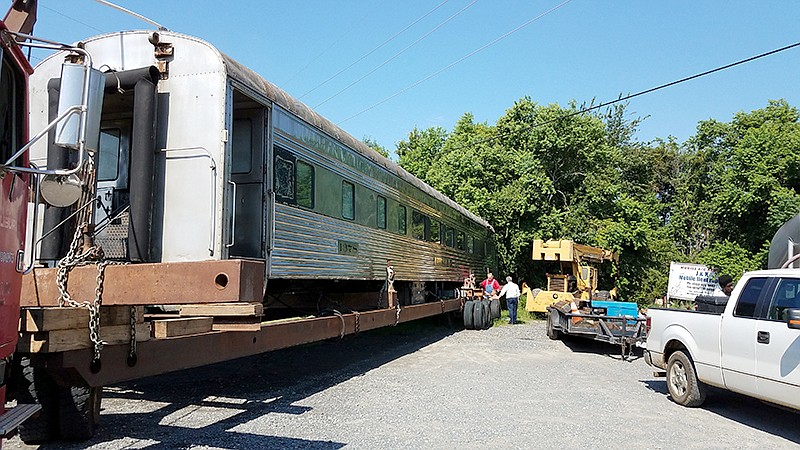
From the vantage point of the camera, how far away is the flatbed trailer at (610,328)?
12438 millimetres

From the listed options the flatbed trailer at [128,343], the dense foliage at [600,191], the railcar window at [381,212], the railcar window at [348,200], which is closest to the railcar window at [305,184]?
the railcar window at [348,200]

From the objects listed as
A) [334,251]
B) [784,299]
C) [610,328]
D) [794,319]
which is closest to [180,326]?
[334,251]

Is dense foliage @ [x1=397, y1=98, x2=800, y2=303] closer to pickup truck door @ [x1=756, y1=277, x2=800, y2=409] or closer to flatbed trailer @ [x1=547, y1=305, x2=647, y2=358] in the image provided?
flatbed trailer @ [x1=547, y1=305, x2=647, y2=358]

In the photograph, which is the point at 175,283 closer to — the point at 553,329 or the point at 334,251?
the point at 334,251

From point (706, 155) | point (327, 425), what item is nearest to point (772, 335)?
point (327, 425)

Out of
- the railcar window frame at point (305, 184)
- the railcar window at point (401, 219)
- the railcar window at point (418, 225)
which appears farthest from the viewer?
the railcar window at point (418, 225)

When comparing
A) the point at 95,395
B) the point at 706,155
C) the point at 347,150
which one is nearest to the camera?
the point at 95,395

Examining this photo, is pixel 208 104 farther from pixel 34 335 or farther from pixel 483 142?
pixel 483 142

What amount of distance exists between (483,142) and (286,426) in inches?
846

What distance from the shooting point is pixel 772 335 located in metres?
6.34

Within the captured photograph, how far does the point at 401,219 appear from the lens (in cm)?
1259

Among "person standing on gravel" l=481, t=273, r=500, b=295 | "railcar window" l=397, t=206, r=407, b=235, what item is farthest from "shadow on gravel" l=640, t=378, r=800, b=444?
"person standing on gravel" l=481, t=273, r=500, b=295

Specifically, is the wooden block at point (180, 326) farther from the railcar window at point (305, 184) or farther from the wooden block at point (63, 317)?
the railcar window at point (305, 184)

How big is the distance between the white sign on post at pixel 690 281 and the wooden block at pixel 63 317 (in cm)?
2197
